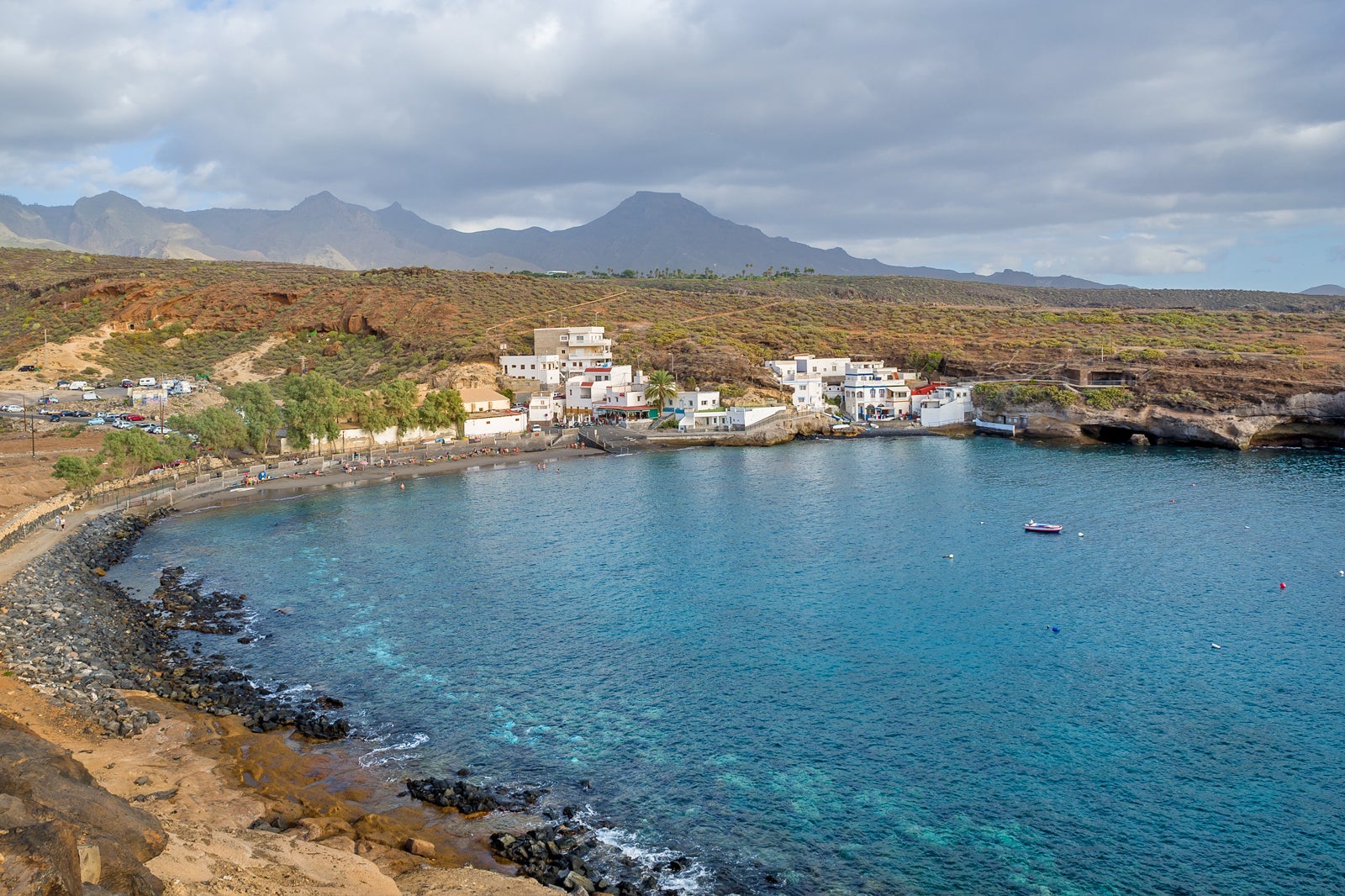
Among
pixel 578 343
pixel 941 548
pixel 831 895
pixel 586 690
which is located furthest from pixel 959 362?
pixel 831 895

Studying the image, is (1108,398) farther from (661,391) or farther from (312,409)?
(312,409)

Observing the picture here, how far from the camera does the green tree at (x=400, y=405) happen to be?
79.0 m

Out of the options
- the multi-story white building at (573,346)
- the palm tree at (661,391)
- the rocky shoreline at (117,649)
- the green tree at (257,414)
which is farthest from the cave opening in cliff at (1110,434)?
the rocky shoreline at (117,649)

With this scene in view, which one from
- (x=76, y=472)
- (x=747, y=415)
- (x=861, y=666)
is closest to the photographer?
(x=861, y=666)

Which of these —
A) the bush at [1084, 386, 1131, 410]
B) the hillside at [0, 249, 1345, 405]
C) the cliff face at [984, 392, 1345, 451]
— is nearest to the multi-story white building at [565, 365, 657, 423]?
the hillside at [0, 249, 1345, 405]

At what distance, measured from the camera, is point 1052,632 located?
3444 cm

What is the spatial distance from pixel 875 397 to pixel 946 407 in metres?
8.28

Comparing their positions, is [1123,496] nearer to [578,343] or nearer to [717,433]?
[717,433]

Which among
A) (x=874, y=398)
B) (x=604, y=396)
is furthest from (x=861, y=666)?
(x=874, y=398)

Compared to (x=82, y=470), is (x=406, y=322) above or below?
above

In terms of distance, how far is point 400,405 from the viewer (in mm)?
78875

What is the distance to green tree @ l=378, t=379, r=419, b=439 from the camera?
79.0 m

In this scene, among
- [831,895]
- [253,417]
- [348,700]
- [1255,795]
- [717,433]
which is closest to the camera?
[831,895]

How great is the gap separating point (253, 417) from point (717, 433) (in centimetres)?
4285
